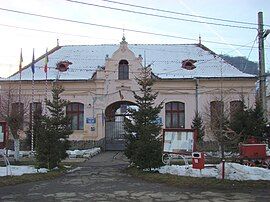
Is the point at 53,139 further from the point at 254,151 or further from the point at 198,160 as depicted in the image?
the point at 254,151

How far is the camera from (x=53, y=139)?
1972 cm

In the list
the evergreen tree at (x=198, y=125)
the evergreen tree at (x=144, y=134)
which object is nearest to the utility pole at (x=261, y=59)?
the evergreen tree at (x=144, y=134)

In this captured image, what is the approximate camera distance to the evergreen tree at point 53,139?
19.5 m

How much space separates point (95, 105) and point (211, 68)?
38.3 feet

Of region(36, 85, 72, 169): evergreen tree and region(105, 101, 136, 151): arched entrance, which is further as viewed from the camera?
region(105, 101, 136, 151): arched entrance

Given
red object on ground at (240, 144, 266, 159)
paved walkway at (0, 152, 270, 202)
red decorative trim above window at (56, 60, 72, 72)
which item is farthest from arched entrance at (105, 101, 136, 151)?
paved walkway at (0, 152, 270, 202)

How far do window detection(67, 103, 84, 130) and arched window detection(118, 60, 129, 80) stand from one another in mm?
4694

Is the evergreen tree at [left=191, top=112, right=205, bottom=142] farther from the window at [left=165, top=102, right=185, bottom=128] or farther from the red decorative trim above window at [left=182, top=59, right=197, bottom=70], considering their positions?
the red decorative trim above window at [left=182, top=59, right=197, bottom=70]

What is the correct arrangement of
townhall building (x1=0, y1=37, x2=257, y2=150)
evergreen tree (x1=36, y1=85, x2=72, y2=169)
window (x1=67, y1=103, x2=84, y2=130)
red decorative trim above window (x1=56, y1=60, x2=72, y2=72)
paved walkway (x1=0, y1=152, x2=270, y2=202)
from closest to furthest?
1. paved walkway (x1=0, y1=152, x2=270, y2=202)
2. evergreen tree (x1=36, y1=85, x2=72, y2=169)
3. townhall building (x1=0, y1=37, x2=257, y2=150)
4. window (x1=67, y1=103, x2=84, y2=130)
5. red decorative trim above window (x1=56, y1=60, x2=72, y2=72)

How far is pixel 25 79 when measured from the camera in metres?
36.2

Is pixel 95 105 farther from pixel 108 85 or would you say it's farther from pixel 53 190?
pixel 53 190

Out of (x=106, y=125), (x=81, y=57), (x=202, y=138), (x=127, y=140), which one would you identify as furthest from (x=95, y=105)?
(x=127, y=140)

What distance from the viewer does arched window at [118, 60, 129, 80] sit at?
Result: 3603cm

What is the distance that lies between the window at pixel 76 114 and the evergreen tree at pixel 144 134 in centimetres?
1550
